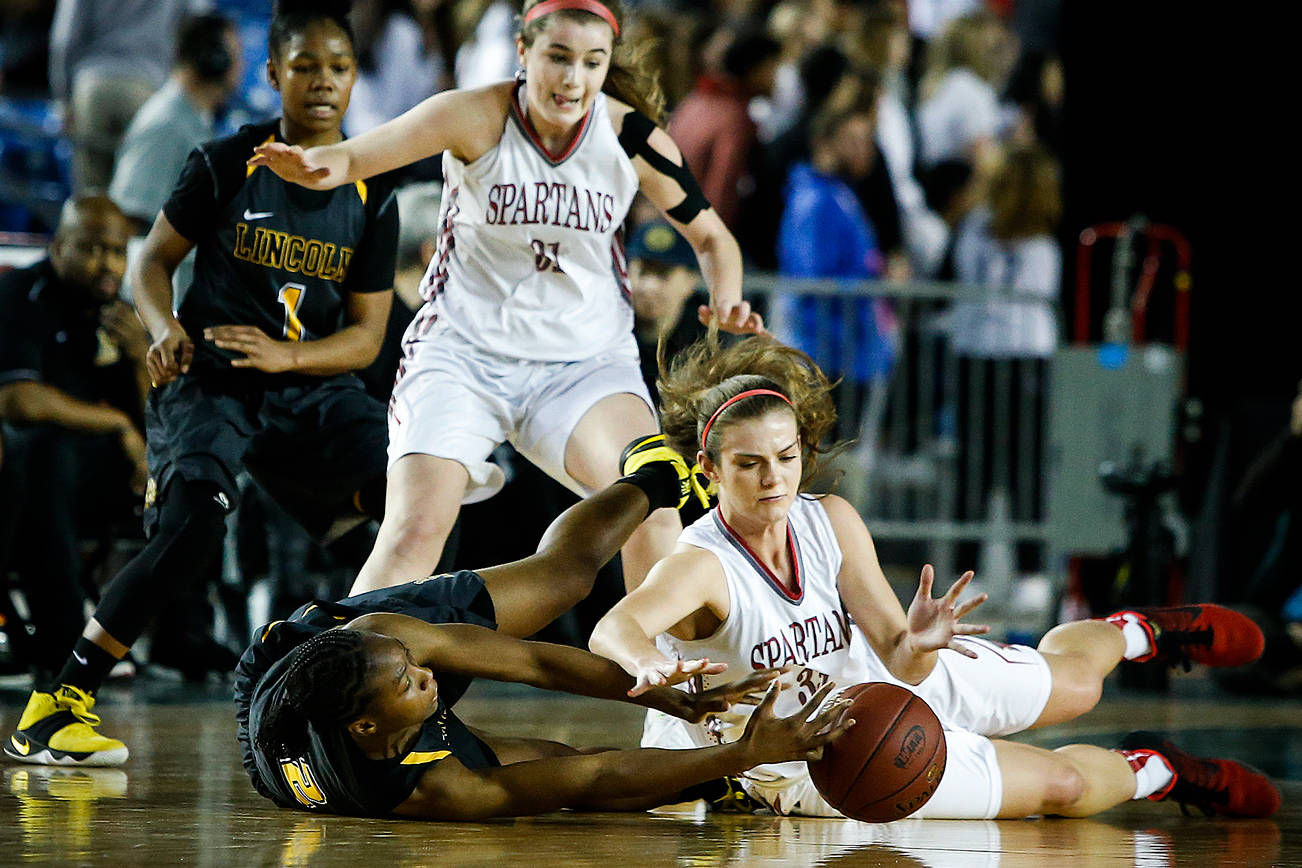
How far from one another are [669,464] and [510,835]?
1.14 m

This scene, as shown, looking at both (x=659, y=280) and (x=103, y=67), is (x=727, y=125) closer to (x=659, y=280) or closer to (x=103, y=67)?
(x=659, y=280)

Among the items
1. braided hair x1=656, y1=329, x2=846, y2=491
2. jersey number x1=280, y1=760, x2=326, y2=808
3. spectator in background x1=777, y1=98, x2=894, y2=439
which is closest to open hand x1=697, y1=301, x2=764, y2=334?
braided hair x1=656, y1=329, x2=846, y2=491

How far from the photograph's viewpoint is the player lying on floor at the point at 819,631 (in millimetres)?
4020

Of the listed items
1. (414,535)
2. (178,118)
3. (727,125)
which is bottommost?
(414,535)

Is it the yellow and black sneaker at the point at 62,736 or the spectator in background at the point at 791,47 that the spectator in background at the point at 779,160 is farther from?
the yellow and black sneaker at the point at 62,736

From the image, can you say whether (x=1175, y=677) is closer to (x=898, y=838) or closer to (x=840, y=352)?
(x=840, y=352)

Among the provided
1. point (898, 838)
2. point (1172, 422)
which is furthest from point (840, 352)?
point (898, 838)

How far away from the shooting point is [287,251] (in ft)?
17.1

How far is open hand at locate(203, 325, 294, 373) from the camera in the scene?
5.07m

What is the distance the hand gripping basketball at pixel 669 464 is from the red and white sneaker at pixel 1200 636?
124 cm

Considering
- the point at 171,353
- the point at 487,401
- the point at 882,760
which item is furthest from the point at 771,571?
the point at 171,353

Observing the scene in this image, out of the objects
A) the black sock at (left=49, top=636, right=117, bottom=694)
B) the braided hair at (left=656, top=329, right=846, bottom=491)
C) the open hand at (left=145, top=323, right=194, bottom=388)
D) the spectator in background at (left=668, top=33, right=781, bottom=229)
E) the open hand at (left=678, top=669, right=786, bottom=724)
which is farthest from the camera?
the spectator in background at (left=668, top=33, right=781, bottom=229)

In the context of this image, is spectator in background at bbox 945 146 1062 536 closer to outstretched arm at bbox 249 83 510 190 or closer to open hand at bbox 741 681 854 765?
outstretched arm at bbox 249 83 510 190

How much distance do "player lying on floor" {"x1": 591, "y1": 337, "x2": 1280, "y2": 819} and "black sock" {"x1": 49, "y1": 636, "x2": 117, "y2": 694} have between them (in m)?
1.57
